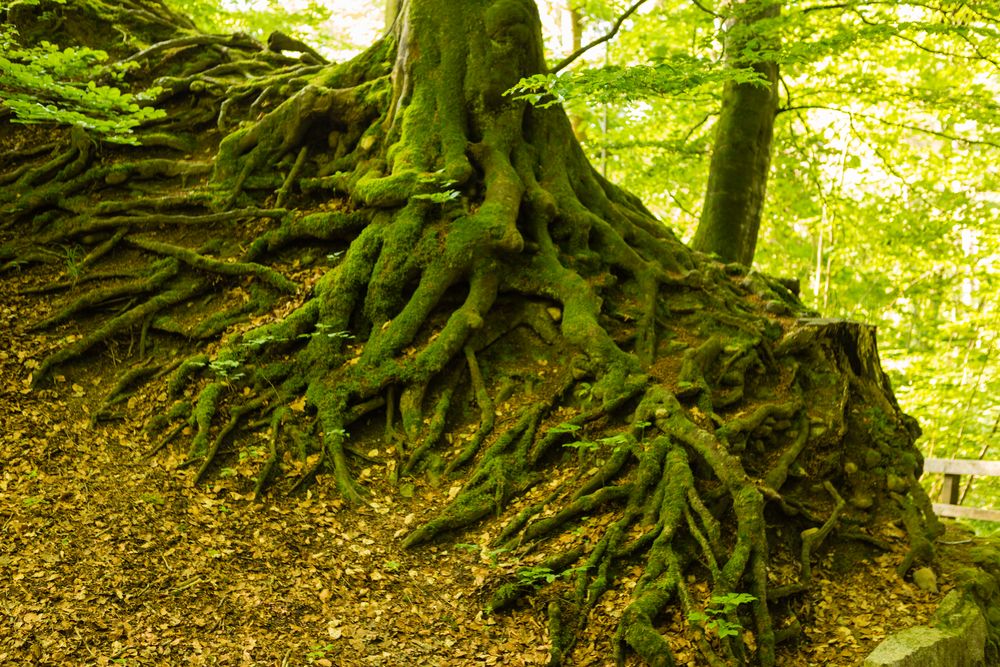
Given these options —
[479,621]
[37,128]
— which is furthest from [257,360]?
[37,128]

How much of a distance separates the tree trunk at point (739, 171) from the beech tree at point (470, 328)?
57.1 inches

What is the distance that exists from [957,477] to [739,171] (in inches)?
184

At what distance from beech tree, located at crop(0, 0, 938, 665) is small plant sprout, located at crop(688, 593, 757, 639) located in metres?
0.11

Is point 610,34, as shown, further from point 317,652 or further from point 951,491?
point 951,491

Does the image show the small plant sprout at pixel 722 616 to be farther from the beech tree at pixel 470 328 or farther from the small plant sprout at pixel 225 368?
the small plant sprout at pixel 225 368

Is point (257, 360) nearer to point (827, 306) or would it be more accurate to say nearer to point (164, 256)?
point (164, 256)

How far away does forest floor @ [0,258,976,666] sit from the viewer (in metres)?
4.31

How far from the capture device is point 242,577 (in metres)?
4.88

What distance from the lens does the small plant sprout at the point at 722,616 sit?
4.22 metres

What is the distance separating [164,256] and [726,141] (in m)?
6.99

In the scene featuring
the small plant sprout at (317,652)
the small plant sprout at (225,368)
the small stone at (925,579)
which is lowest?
the small plant sprout at (317,652)

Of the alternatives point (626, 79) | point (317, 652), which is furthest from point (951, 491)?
point (317, 652)

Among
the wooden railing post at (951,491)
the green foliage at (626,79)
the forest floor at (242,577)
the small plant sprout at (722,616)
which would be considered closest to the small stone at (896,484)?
the forest floor at (242,577)

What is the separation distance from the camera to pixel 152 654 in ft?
13.5
